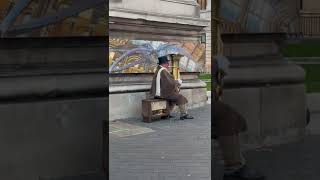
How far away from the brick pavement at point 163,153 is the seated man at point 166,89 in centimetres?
58

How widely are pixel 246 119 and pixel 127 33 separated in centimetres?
829

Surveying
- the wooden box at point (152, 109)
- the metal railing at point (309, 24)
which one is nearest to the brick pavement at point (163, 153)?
the wooden box at point (152, 109)

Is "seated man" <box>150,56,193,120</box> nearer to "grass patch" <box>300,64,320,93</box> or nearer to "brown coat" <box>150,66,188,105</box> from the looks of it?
"brown coat" <box>150,66,188,105</box>

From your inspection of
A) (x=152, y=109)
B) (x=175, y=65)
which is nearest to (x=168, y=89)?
(x=152, y=109)

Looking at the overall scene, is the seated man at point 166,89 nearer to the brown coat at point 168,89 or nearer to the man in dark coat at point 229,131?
the brown coat at point 168,89

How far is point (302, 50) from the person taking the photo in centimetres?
312

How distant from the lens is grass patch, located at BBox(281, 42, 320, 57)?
3084 mm

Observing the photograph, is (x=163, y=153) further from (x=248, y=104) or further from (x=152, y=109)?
(x=248, y=104)

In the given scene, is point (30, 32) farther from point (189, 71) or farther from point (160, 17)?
point (189, 71)

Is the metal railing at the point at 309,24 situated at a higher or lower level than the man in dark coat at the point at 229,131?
higher

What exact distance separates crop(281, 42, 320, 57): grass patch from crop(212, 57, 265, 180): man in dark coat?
387 mm

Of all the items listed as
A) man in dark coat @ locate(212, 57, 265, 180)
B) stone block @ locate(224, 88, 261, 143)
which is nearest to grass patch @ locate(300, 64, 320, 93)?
stone block @ locate(224, 88, 261, 143)

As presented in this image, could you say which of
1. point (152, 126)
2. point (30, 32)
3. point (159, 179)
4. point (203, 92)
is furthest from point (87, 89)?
point (203, 92)

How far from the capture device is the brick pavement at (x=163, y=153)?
623 centimetres
